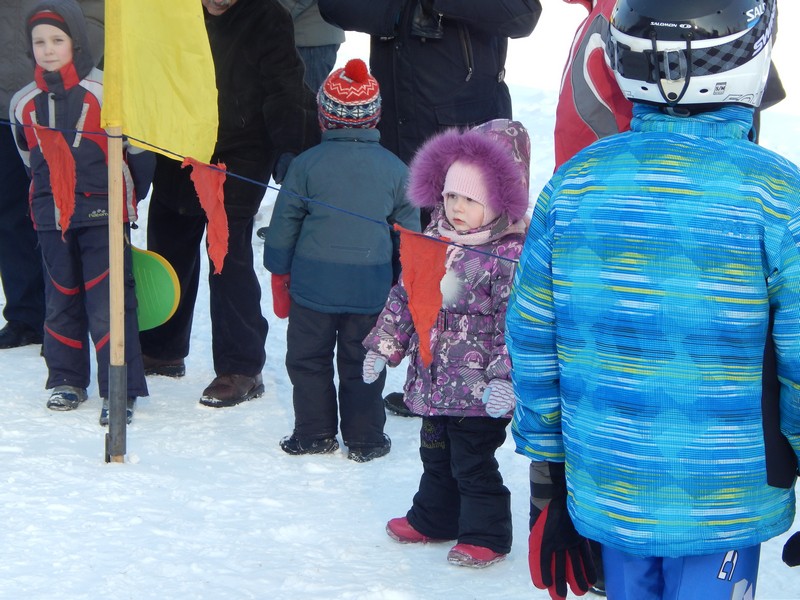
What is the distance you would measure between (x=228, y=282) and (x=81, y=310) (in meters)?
0.77

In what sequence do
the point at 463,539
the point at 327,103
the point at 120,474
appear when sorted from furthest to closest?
1. the point at 327,103
2. the point at 120,474
3. the point at 463,539

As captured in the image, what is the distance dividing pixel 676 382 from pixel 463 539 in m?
1.88

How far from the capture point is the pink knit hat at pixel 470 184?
13.2 feet

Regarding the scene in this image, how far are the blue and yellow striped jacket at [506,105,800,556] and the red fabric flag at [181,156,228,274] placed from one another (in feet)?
8.35

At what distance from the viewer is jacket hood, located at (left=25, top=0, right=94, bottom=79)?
17.3 feet

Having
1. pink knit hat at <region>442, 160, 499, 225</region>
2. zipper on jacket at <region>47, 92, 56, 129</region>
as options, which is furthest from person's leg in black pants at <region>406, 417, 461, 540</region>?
zipper on jacket at <region>47, 92, 56, 129</region>

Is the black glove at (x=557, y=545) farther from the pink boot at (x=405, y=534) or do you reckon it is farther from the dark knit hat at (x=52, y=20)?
the dark knit hat at (x=52, y=20)

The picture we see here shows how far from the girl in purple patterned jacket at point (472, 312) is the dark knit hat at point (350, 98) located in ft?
3.26

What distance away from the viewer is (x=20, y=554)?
3.84 metres

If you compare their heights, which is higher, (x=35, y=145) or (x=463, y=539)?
(x=35, y=145)

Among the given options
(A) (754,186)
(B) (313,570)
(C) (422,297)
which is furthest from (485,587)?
(A) (754,186)

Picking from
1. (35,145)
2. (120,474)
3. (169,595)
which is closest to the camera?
(169,595)

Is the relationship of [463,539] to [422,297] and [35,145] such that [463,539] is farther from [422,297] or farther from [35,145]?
[35,145]

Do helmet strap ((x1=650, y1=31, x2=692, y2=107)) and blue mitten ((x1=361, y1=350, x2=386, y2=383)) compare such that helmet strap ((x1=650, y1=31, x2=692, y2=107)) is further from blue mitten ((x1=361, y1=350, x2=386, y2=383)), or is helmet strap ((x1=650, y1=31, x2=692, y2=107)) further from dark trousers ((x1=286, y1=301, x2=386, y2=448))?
dark trousers ((x1=286, y1=301, x2=386, y2=448))
